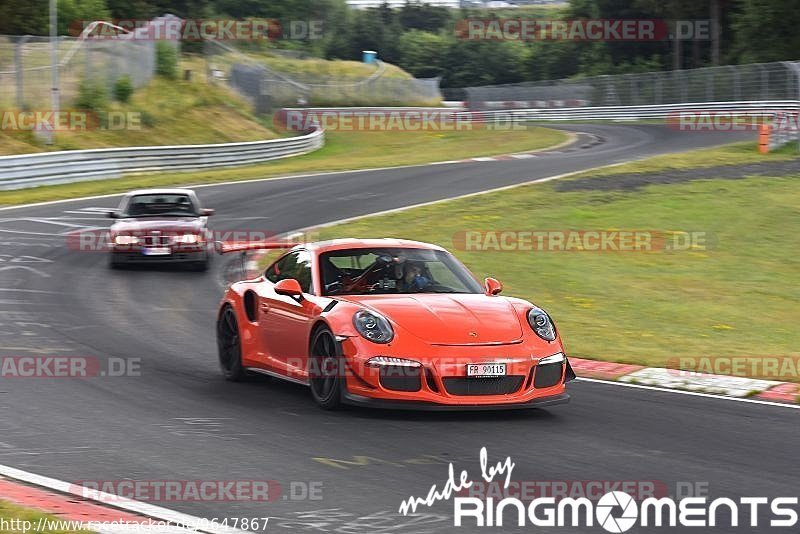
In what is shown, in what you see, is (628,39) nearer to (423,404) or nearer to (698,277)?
(698,277)

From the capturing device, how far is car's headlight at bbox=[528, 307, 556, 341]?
9266mm

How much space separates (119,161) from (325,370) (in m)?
25.9

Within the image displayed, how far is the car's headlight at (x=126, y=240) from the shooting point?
1928cm

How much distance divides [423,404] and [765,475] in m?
2.48

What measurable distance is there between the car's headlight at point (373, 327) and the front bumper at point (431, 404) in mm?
427

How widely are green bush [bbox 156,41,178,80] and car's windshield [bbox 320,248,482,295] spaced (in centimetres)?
3844

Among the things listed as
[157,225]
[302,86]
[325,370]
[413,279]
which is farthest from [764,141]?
[302,86]

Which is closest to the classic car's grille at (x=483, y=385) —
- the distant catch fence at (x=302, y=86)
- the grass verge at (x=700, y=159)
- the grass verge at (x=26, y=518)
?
the grass verge at (x=26, y=518)

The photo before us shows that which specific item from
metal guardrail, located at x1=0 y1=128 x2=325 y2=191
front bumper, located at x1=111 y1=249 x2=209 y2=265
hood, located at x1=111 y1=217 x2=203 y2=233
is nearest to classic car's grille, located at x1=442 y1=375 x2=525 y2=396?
front bumper, located at x1=111 y1=249 x2=209 y2=265

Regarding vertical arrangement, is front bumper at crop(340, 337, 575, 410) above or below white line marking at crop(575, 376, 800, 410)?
above

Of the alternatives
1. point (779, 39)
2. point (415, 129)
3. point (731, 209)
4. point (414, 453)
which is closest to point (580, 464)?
point (414, 453)

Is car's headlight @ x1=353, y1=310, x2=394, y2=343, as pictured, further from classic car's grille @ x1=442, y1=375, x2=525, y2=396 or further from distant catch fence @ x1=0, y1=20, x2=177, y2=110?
distant catch fence @ x1=0, y1=20, x2=177, y2=110

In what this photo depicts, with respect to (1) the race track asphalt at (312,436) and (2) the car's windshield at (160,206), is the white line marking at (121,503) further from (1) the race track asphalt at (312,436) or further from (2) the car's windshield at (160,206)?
(2) the car's windshield at (160,206)

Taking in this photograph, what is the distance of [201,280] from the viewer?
18.6 metres
